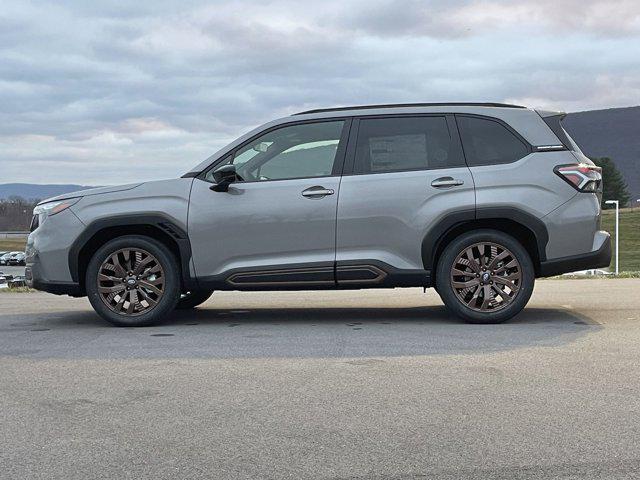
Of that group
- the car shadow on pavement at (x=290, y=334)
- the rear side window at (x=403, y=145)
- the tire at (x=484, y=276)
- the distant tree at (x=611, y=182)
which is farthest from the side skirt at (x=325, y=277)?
the distant tree at (x=611, y=182)

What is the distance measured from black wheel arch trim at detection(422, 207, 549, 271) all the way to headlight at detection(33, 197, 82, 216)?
3134mm

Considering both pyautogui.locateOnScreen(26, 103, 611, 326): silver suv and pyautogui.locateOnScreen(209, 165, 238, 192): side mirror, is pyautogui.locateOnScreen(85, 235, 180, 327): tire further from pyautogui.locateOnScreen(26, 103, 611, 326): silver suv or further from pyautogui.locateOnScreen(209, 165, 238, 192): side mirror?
pyautogui.locateOnScreen(209, 165, 238, 192): side mirror

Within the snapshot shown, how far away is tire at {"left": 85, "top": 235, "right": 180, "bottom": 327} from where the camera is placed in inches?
308

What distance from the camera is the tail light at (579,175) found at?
25.1 ft

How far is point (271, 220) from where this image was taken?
25.2 feet

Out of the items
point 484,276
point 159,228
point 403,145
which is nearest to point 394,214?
point 403,145

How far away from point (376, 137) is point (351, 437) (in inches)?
164

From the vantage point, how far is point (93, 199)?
8.03m

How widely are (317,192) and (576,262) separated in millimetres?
2273

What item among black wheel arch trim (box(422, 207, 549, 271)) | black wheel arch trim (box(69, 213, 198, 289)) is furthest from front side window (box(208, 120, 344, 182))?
black wheel arch trim (box(422, 207, 549, 271))

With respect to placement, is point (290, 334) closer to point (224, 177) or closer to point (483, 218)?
point (224, 177)

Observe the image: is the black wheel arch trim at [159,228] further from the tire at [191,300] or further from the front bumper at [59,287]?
the tire at [191,300]

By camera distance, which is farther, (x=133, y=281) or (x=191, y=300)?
(x=191, y=300)

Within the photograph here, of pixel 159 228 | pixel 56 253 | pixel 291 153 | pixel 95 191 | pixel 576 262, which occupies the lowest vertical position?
pixel 576 262
